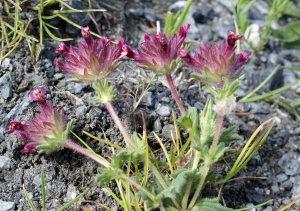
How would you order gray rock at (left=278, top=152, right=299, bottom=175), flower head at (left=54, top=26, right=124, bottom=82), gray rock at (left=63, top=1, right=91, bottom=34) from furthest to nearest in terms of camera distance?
gray rock at (left=63, top=1, right=91, bottom=34), gray rock at (left=278, top=152, right=299, bottom=175), flower head at (left=54, top=26, right=124, bottom=82)

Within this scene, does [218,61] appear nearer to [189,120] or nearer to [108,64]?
[189,120]

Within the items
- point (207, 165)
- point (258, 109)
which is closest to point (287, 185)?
point (258, 109)

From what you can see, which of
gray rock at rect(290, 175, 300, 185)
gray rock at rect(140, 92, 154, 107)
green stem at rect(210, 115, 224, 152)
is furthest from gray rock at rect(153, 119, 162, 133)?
gray rock at rect(290, 175, 300, 185)

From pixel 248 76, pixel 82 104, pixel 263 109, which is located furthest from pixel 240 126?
pixel 82 104

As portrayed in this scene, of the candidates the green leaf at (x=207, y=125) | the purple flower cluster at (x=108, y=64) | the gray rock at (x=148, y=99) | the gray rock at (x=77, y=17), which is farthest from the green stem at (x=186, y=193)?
the gray rock at (x=77, y=17)

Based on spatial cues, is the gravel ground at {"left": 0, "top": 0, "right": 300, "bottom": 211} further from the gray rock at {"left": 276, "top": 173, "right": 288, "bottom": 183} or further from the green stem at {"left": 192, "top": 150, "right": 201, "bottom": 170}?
the green stem at {"left": 192, "top": 150, "right": 201, "bottom": 170}

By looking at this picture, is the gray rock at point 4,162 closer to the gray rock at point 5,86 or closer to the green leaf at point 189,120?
the gray rock at point 5,86
